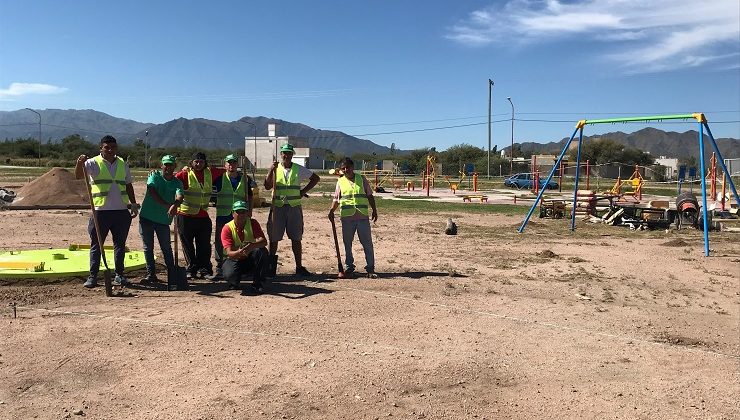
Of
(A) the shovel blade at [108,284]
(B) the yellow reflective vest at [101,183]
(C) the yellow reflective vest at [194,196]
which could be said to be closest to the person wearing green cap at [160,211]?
(C) the yellow reflective vest at [194,196]

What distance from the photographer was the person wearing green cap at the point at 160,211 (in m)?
7.75

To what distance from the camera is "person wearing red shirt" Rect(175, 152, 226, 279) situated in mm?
8203

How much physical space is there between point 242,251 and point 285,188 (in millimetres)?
1380

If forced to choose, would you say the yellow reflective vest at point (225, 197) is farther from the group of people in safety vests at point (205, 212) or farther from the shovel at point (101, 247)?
the shovel at point (101, 247)

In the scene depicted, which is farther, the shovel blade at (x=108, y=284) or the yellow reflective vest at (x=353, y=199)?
the yellow reflective vest at (x=353, y=199)

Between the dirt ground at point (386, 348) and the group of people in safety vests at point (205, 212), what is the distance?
1.28 feet

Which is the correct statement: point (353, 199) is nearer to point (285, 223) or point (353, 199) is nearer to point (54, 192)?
point (285, 223)

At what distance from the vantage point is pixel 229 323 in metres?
6.24

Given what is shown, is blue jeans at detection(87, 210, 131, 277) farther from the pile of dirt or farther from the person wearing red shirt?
the pile of dirt

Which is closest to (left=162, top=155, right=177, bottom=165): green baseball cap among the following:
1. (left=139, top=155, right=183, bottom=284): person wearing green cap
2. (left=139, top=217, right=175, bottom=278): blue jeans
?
(left=139, top=155, right=183, bottom=284): person wearing green cap

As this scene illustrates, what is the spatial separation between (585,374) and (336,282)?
387 cm

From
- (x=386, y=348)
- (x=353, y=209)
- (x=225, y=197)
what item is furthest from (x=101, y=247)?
(x=386, y=348)

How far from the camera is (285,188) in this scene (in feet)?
28.0

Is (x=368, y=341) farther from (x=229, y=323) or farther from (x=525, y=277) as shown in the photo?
(x=525, y=277)
